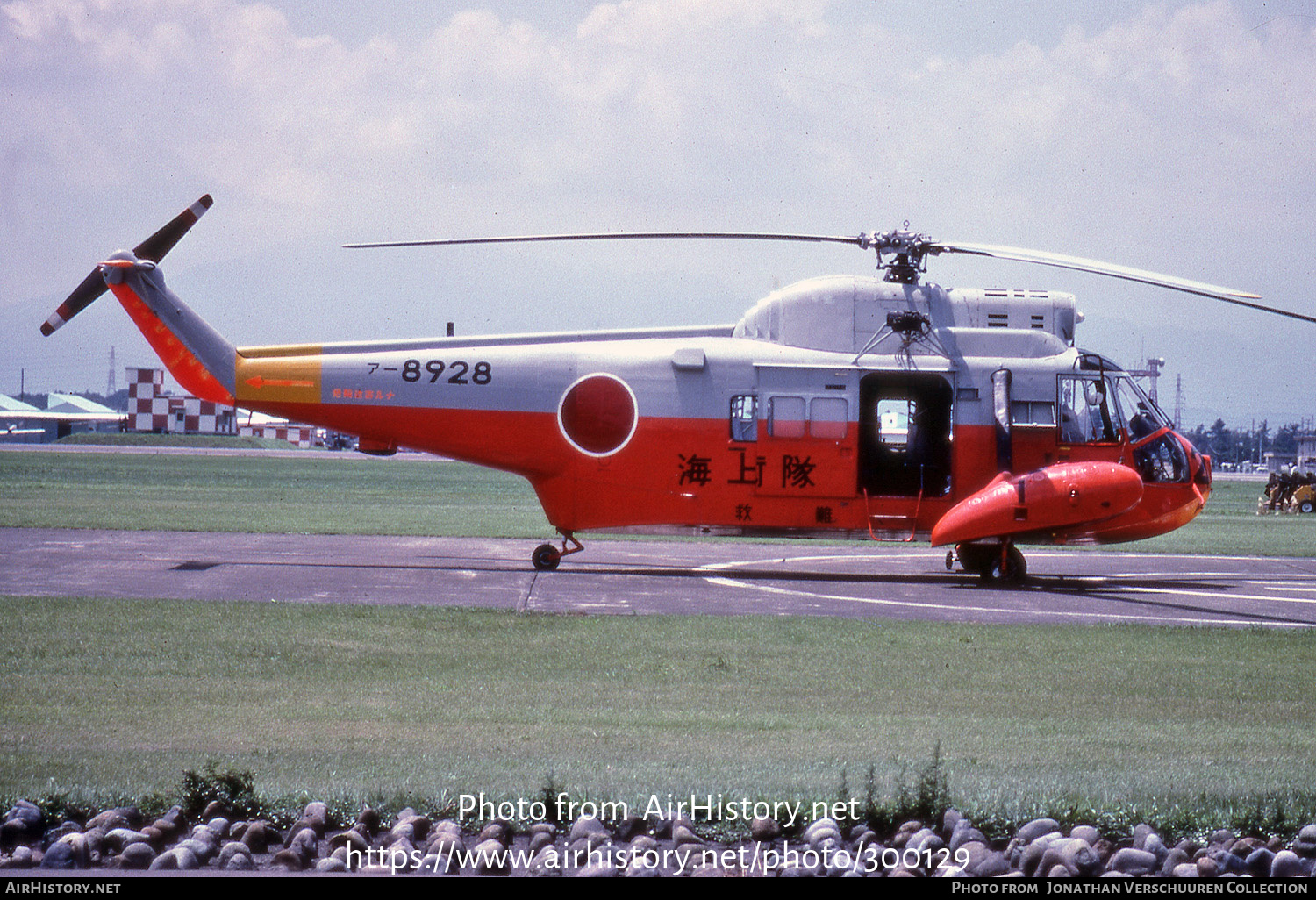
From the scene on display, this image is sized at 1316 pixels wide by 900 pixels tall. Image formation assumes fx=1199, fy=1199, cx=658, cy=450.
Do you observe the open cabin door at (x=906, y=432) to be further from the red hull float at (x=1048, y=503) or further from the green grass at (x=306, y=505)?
the green grass at (x=306, y=505)

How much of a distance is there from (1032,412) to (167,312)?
524 inches

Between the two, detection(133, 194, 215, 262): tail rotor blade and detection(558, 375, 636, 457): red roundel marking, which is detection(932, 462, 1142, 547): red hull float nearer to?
detection(558, 375, 636, 457): red roundel marking

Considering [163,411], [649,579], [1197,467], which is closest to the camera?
[649,579]

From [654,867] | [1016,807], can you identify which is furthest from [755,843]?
[1016,807]

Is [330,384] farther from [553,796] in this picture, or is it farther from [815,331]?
[553,796]

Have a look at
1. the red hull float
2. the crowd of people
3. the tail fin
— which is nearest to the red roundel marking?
the red hull float

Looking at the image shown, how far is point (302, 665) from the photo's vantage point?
9562 mm

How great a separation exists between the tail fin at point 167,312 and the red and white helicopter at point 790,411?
477mm

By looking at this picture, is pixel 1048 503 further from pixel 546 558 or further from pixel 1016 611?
pixel 546 558

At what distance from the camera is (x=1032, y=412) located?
17.7 metres

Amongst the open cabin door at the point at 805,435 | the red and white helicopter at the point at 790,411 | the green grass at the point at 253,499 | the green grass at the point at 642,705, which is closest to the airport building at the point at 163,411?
the green grass at the point at 253,499

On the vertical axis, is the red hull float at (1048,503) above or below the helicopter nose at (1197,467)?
below

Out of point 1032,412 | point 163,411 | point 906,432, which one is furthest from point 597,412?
point 163,411

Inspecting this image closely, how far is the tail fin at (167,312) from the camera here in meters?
18.5
